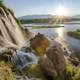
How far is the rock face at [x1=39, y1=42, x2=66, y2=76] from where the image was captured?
18.1 m

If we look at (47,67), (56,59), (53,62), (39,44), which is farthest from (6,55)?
(39,44)

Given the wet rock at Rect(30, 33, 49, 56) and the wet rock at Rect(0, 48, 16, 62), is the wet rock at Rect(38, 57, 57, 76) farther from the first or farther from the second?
the wet rock at Rect(30, 33, 49, 56)

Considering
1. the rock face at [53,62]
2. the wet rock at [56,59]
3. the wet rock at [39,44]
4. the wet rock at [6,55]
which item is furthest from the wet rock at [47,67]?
the wet rock at [39,44]

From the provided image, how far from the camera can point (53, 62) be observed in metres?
18.3

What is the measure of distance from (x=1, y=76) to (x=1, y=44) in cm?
906

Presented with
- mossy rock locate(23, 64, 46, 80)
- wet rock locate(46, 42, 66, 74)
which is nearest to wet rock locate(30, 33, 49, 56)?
mossy rock locate(23, 64, 46, 80)

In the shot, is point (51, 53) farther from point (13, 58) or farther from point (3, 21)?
point (3, 21)

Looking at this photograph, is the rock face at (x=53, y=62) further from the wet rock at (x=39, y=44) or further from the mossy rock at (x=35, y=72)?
the wet rock at (x=39, y=44)

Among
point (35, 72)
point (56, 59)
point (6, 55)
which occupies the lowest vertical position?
point (35, 72)

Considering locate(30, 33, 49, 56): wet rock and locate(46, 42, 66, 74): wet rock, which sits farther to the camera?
locate(30, 33, 49, 56): wet rock

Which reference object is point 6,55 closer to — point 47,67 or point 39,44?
point 47,67

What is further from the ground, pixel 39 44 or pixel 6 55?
pixel 6 55

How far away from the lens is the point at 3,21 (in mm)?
27766

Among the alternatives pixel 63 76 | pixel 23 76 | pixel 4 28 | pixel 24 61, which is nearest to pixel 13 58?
pixel 24 61
